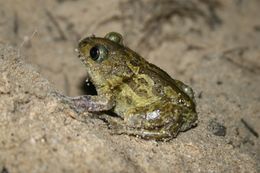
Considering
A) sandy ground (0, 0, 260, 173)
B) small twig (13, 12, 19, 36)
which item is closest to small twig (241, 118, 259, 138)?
sandy ground (0, 0, 260, 173)

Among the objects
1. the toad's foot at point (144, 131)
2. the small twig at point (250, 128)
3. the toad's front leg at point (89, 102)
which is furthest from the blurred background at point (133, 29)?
the toad's foot at point (144, 131)

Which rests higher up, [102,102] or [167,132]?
[102,102]

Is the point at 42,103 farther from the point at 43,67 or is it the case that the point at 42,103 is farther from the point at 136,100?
the point at 43,67

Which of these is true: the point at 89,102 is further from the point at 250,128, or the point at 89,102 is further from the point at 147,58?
the point at 147,58

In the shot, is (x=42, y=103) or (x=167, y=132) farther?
(x=167, y=132)

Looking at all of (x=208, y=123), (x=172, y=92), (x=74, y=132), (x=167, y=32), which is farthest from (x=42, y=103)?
(x=167, y=32)

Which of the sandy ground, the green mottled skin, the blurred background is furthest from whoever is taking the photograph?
the blurred background

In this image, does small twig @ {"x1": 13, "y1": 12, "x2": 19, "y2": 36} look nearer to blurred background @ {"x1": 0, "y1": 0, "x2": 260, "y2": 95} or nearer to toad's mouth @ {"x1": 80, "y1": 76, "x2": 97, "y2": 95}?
blurred background @ {"x1": 0, "y1": 0, "x2": 260, "y2": 95}
